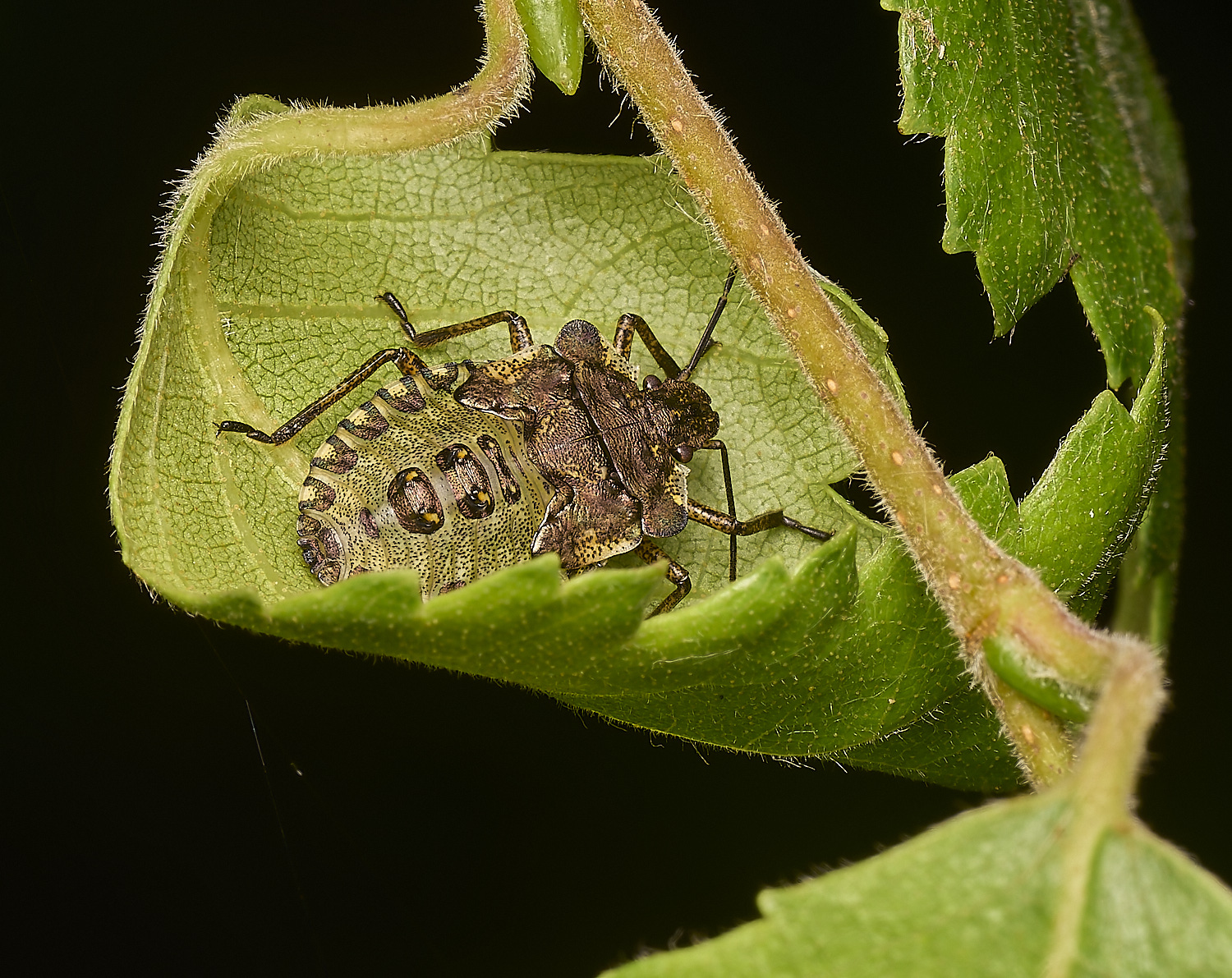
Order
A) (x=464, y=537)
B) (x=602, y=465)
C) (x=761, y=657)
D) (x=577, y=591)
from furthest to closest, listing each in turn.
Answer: (x=602, y=465) → (x=464, y=537) → (x=761, y=657) → (x=577, y=591)

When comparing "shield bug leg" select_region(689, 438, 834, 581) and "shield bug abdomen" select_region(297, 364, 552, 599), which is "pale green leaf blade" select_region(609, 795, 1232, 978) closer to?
"shield bug leg" select_region(689, 438, 834, 581)

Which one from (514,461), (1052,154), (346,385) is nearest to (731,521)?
(514,461)

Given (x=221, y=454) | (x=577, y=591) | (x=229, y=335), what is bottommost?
(x=577, y=591)

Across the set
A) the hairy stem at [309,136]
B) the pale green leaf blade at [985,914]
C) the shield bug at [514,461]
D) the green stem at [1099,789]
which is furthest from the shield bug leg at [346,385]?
the green stem at [1099,789]

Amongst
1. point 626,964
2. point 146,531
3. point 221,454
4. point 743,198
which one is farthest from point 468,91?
point 626,964

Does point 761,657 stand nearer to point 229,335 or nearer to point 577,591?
point 577,591

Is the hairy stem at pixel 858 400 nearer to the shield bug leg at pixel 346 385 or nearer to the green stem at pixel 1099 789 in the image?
the green stem at pixel 1099 789
